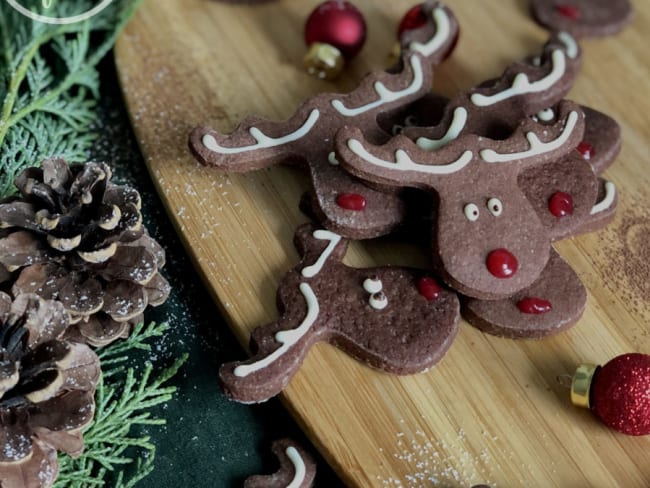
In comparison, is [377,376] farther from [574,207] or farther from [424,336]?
[574,207]

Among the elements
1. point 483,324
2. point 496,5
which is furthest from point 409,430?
point 496,5

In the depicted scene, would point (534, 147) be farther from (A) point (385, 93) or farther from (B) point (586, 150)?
(A) point (385, 93)

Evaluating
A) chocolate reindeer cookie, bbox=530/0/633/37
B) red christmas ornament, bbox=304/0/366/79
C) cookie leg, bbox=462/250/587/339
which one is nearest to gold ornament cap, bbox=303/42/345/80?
red christmas ornament, bbox=304/0/366/79

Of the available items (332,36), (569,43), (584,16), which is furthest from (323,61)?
(584,16)

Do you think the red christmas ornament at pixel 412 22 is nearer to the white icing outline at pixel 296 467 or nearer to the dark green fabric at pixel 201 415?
the dark green fabric at pixel 201 415

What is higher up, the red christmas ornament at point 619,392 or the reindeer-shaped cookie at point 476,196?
the reindeer-shaped cookie at point 476,196

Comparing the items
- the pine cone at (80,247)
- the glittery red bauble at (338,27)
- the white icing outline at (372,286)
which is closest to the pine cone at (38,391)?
the pine cone at (80,247)
